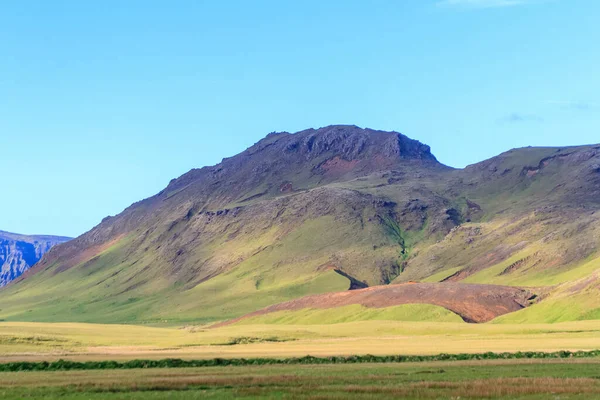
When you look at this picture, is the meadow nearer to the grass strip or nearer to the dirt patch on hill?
the grass strip

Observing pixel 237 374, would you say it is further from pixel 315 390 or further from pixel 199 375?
pixel 315 390

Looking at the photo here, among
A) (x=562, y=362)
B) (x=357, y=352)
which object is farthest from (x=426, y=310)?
(x=562, y=362)

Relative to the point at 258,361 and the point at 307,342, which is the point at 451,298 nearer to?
the point at 307,342

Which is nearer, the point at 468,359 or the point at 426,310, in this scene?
the point at 468,359

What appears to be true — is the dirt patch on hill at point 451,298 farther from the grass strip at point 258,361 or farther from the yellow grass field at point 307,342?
the grass strip at point 258,361

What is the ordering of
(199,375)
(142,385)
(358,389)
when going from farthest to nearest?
(199,375)
(142,385)
(358,389)

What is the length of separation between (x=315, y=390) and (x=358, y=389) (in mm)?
2251

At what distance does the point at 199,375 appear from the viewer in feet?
185

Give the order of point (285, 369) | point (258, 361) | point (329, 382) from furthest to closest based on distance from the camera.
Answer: point (258, 361)
point (285, 369)
point (329, 382)

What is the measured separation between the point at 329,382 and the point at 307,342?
5663 cm

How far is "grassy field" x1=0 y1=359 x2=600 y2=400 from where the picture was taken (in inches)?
1690

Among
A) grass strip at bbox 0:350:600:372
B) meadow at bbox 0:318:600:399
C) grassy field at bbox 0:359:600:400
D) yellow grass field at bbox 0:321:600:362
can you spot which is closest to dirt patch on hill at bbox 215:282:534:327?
yellow grass field at bbox 0:321:600:362

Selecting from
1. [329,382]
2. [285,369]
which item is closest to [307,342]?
[285,369]

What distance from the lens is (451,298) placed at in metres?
172
